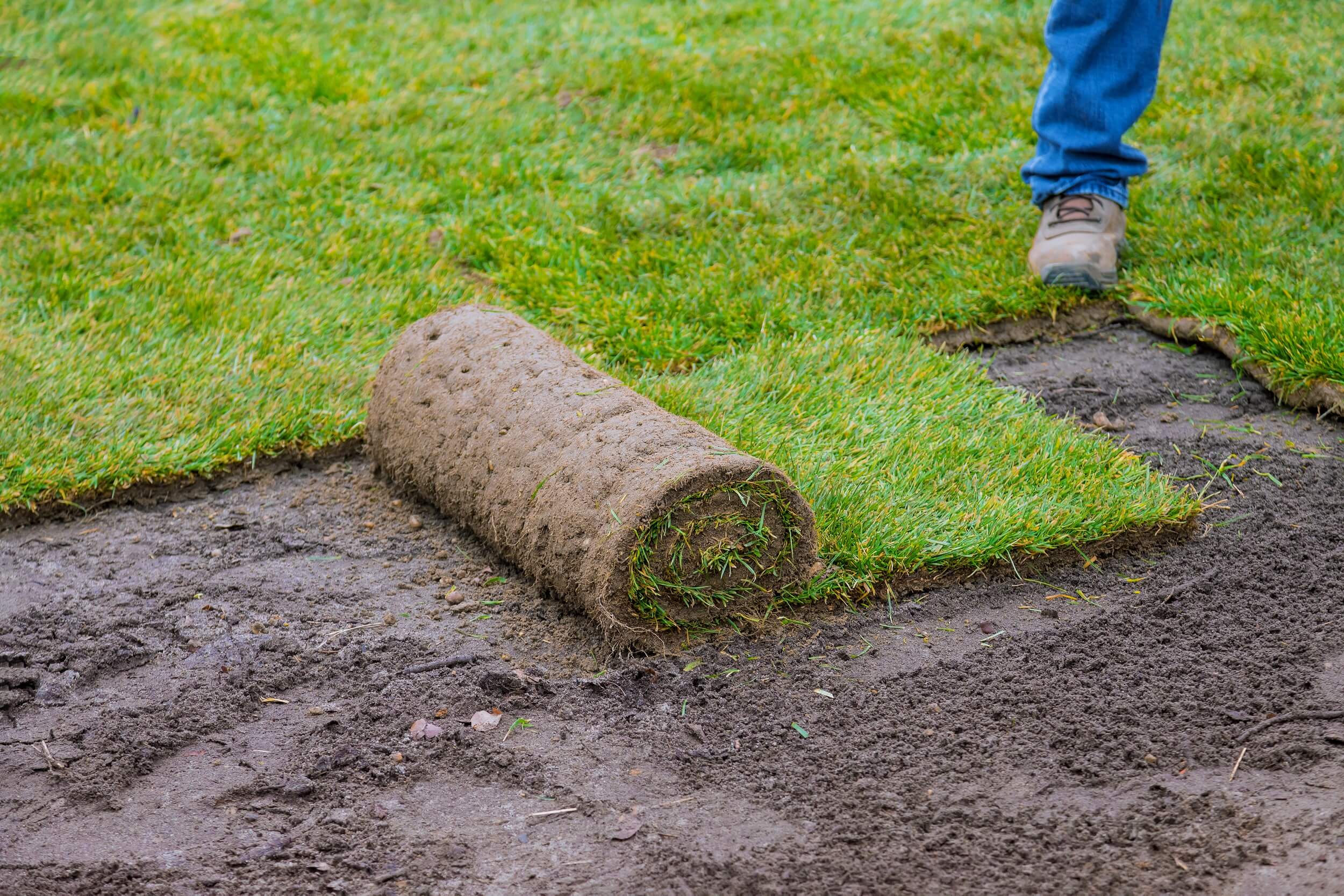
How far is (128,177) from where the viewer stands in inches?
203

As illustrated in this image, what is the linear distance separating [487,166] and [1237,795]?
13.7 ft

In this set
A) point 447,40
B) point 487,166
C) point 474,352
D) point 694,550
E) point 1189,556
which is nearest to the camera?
point 694,550

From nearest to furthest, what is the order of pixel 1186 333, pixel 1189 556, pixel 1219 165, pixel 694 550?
pixel 694 550 < pixel 1189 556 < pixel 1186 333 < pixel 1219 165

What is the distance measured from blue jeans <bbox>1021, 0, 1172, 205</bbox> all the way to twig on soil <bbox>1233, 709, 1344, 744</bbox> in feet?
8.55

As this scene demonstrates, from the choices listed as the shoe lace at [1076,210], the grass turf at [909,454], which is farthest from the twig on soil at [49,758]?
the shoe lace at [1076,210]

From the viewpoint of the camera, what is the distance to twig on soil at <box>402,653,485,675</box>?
2.66 m

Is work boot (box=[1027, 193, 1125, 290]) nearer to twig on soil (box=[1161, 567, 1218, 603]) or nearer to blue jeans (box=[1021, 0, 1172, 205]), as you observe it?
blue jeans (box=[1021, 0, 1172, 205])

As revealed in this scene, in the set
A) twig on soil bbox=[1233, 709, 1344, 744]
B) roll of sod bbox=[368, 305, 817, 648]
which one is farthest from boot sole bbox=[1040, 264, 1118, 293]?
twig on soil bbox=[1233, 709, 1344, 744]

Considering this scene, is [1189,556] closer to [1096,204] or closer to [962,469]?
[962,469]

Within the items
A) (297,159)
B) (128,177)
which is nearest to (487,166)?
(297,159)

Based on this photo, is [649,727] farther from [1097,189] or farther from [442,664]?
[1097,189]

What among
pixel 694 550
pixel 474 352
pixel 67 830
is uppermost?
pixel 474 352

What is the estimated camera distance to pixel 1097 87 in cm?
448

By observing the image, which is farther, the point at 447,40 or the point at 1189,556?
the point at 447,40
